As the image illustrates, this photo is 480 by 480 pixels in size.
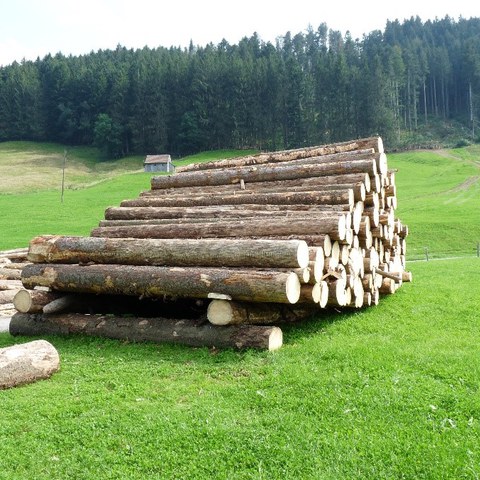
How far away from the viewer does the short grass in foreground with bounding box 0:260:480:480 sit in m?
5.10

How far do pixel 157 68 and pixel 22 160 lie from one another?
29.4 meters

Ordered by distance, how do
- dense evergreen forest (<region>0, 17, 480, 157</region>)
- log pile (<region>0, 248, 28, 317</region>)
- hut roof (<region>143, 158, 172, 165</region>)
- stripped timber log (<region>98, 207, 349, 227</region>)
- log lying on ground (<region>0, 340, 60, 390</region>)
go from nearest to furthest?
1. log lying on ground (<region>0, 340, 60, 390</region>)
2. stripped timber log (<region>98, 207, 349, 227</region>)
3. log pile (<region>0, 248, 28, 317</region>)
4. hut roof (<region>143, 158, 172, 165</region>)
5. dense evergreen forest (<region>0, 17, 480, 157</region>)

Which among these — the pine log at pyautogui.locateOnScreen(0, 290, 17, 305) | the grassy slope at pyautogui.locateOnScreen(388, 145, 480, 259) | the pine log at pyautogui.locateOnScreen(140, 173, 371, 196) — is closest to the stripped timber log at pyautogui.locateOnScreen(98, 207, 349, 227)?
the pine log at pyautogui.locateOnScreen(140, 173, 371, 196)

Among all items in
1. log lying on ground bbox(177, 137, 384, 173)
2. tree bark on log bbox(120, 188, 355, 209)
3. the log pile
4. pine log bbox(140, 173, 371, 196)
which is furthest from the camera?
the log pile

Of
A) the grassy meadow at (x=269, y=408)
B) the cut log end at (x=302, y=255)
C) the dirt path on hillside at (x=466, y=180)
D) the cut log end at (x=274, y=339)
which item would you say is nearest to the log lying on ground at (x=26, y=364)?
the grassy meadow at (x=269, y=408)

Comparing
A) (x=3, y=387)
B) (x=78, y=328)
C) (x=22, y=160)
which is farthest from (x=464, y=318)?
(x=22, y=160)

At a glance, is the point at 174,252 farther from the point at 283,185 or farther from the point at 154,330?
the point at 283,185

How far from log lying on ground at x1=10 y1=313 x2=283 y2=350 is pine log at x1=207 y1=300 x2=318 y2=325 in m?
0.17

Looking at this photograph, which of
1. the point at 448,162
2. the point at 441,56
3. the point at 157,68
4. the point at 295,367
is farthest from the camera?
the point at 441,56

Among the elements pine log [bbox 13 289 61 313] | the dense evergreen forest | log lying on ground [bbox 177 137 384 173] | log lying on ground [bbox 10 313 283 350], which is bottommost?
log lying on ground [bbox 10 313 283 350]

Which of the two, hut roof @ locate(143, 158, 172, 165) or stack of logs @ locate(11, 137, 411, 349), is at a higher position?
hut roof @ locate(143, 158, 172, 165)

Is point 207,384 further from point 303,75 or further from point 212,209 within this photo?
point 303,75

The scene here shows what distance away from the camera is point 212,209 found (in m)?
11.7

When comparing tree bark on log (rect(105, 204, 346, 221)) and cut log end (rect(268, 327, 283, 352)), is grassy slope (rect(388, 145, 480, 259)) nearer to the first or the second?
tree bark on log (rect(105, 204, 346, 221))
